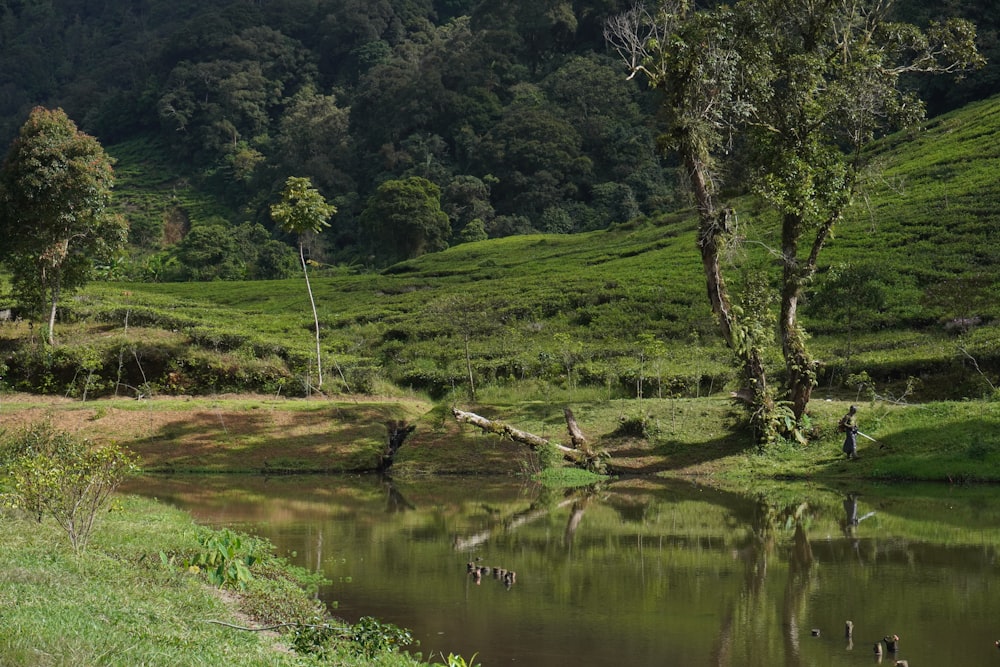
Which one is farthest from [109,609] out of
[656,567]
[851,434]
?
[851,434]

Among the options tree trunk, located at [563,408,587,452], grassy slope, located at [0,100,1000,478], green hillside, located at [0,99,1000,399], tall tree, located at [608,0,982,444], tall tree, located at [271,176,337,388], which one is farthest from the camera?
tall tree, located at [271,176,337,388]

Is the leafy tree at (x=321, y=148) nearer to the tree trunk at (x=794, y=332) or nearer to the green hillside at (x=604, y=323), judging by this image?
the green hillside at (x=604, y=323)

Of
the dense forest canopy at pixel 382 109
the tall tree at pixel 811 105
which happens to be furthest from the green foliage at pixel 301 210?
the dense forest canopy at pixel 382 109

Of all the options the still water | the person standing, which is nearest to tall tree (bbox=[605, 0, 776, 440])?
the person standing

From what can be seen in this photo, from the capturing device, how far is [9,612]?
862cm

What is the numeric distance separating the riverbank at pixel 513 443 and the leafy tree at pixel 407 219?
179 ft

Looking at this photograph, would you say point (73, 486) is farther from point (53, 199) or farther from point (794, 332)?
point (53, 199)

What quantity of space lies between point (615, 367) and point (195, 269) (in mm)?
54696

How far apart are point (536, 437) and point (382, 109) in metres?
92.1

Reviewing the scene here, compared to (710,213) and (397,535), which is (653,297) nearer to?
(710,213)

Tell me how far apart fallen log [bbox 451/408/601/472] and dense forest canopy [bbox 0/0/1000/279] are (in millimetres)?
58707

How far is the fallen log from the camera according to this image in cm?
2833

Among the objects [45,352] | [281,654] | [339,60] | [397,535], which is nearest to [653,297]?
[45,352]

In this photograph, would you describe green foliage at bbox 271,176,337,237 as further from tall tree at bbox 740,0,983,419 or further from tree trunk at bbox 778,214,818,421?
tree trunk at bbox 778,214,818,421
